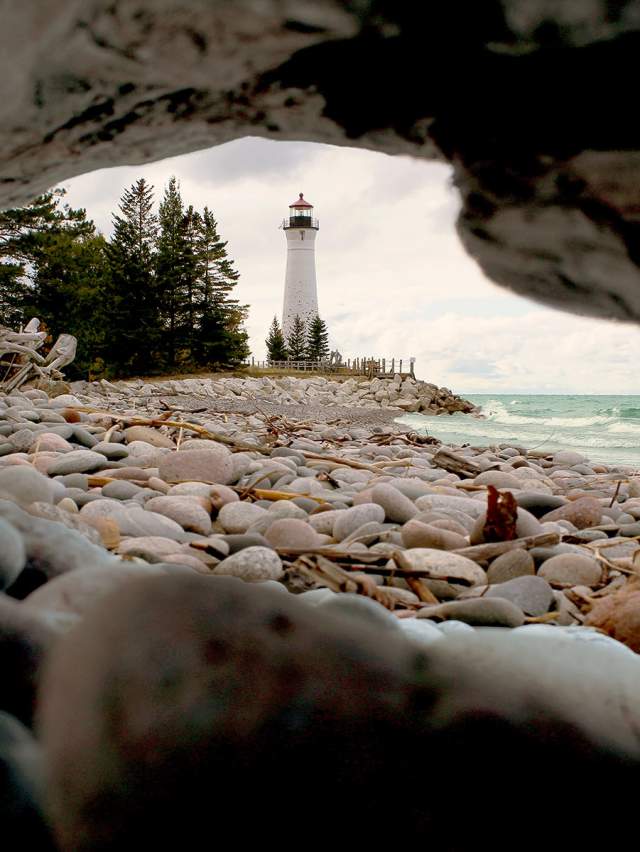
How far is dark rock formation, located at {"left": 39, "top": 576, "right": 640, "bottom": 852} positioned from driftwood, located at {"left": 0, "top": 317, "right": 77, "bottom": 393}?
876 centimetres

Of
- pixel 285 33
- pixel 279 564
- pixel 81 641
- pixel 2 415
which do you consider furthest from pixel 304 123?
pixel 2 415

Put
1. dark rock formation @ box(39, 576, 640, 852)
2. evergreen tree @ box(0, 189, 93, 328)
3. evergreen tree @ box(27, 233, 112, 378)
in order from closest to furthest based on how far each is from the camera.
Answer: dark rock formation @ box(39, 576, 640, 852)
evergreen tree @ box(0, 189, 93, 328)
evergreen tree @ box(27, 233, 112, 378)

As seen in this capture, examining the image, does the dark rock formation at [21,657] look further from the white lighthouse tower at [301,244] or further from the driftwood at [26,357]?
the driftwood at [26,357]

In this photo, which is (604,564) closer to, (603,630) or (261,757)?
(603,630)

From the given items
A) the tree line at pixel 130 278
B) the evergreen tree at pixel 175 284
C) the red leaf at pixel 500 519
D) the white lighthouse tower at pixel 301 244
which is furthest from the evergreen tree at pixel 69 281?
the red leaf at pixel 500 519

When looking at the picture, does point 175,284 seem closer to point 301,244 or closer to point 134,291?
point 134,291

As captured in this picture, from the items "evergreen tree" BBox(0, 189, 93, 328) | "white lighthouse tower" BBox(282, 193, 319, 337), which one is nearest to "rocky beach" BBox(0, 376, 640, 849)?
"white lighthouse tower" BBox(282, 193, 319, 337)

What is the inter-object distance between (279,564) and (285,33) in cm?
66

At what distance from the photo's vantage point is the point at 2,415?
12.6 feet

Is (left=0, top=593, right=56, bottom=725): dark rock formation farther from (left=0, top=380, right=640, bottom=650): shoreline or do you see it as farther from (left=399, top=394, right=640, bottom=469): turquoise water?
(left=399, top=394, right=640, bottom=469): turquoise water

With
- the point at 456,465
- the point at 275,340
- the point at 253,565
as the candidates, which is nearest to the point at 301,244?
the point at 253,565

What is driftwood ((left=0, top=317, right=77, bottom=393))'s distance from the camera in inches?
357

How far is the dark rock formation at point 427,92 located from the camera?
2.46 ft

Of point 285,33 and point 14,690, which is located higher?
point 285,33
